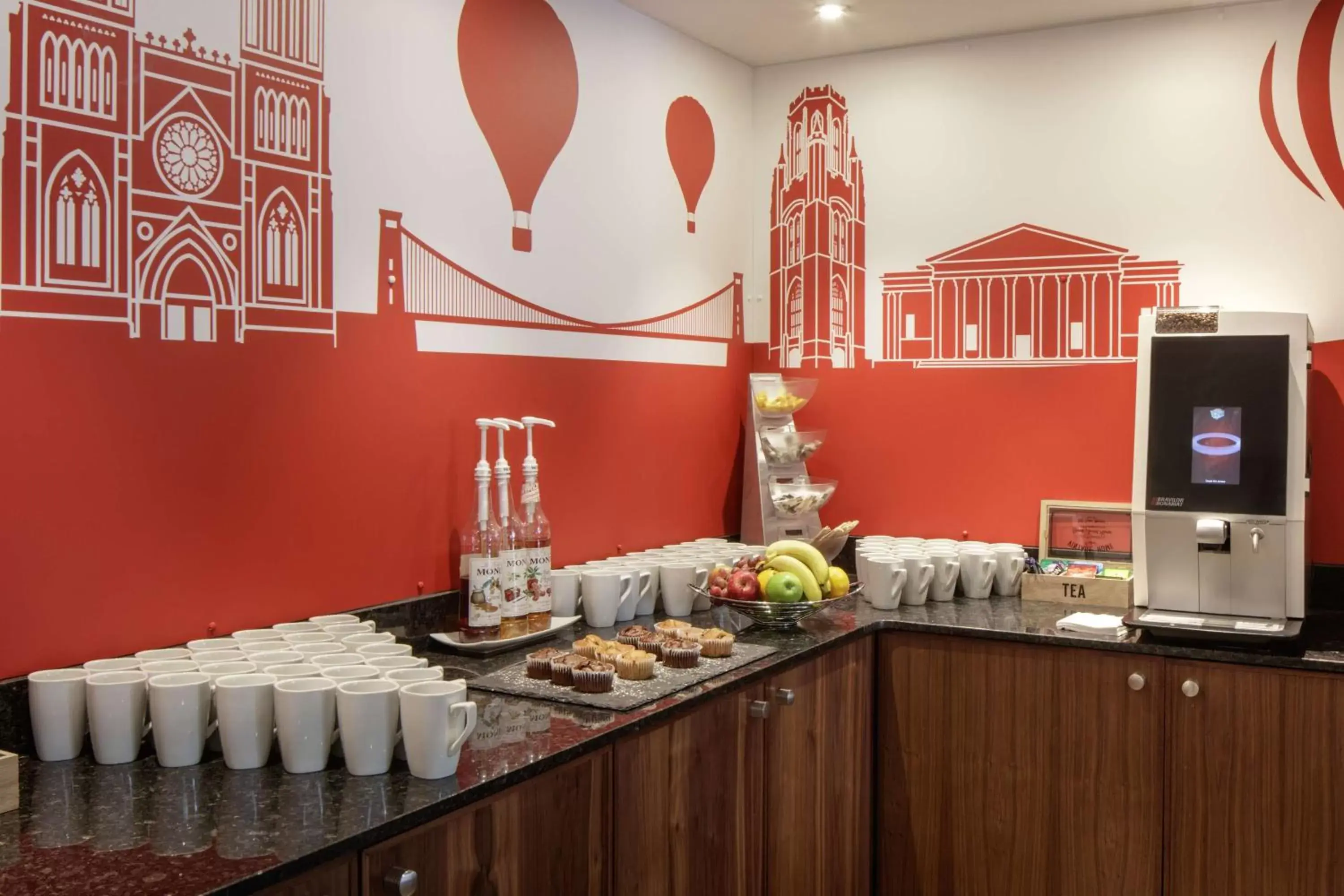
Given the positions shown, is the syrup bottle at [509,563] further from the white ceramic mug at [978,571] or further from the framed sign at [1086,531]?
the framed sign at [1086,531]

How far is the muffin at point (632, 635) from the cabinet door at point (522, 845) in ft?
1.62

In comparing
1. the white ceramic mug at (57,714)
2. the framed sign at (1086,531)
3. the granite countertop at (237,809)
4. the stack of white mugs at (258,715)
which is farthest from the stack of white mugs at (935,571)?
the white ceramic mug at (57,714)

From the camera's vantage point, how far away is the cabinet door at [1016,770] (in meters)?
2.65

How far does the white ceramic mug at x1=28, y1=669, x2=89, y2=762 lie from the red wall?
14cm

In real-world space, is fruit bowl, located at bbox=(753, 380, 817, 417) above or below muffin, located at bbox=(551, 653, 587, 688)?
above

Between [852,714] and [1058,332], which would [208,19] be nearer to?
[852,714]

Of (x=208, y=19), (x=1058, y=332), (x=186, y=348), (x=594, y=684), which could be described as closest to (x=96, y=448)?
(x=186, y=348)

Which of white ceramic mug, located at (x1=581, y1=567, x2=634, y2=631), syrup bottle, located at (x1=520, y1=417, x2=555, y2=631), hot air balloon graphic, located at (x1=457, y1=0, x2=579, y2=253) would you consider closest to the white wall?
hot air balloon graphic, located at (x1=457, y1=0, x2=579, y2=253)

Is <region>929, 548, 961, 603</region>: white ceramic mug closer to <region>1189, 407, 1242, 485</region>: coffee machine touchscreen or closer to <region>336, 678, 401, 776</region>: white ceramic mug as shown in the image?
<region>1189, 407, 1242, 485</region>: coffee machine touchscreen

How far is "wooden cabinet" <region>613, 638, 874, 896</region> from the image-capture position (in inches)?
78.9

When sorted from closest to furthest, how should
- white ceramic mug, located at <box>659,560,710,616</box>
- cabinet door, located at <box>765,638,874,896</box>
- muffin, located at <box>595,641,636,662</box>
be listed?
muffin, located at <box>595,641,636,662</box>
cabinet door, located at <box>765,638,874,896</box>
white ceramic mug, located at <box>659,560,710,616</box>

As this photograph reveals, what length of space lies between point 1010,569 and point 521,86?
5.82 feet

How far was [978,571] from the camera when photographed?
3168mm

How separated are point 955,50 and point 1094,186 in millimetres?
592
